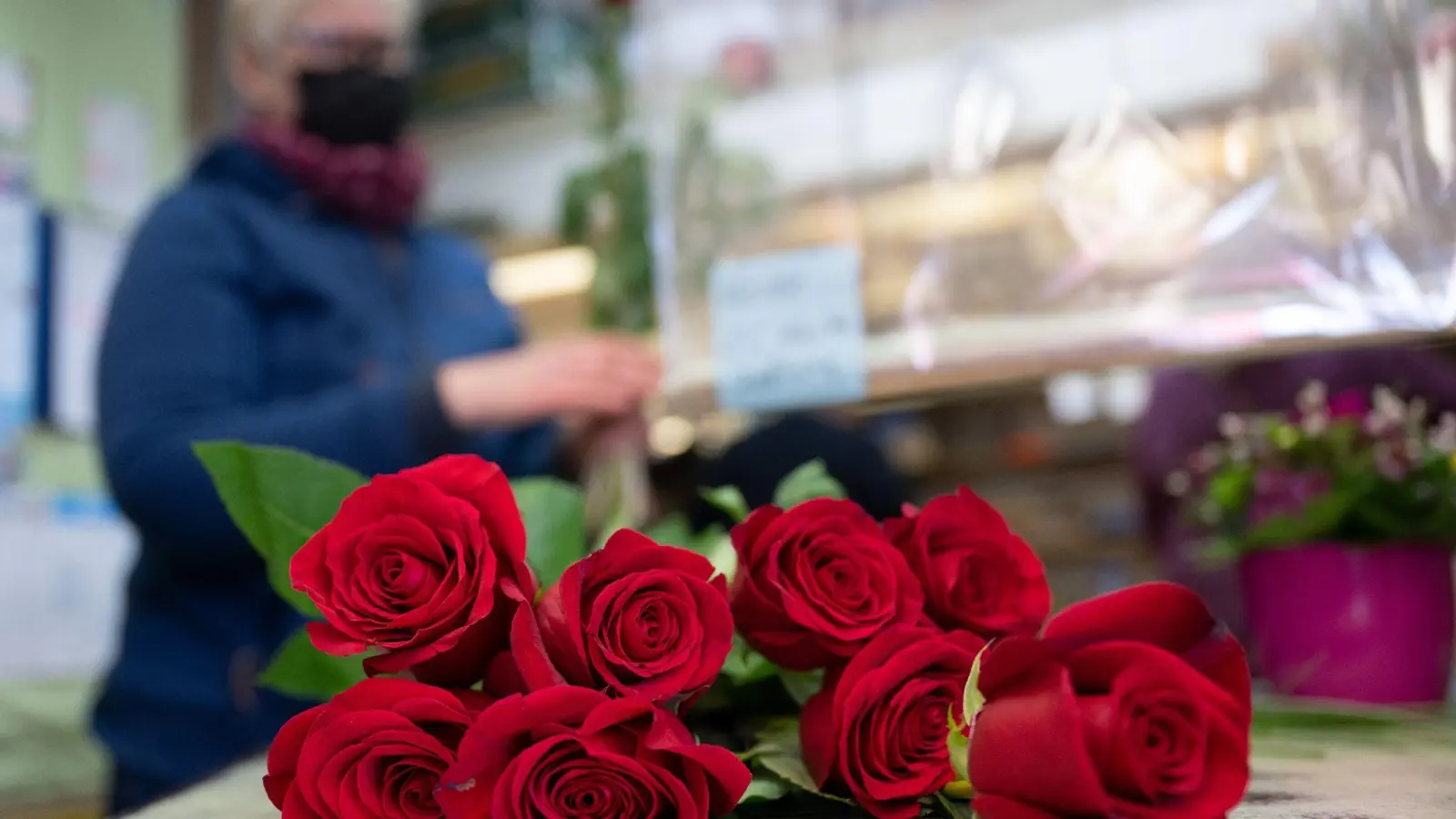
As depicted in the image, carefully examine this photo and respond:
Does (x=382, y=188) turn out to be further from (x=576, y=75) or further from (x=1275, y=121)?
(x=1275, y=121)

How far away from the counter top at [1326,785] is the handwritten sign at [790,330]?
11.8 inches

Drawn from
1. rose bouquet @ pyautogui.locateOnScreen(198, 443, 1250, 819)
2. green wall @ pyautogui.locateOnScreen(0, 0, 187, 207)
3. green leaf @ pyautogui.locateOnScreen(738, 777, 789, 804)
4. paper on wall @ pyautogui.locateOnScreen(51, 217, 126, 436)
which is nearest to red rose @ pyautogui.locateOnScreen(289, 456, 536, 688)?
rose bouquet @ pyautogui.locateOnScreen(198, 443, 1250, 819)

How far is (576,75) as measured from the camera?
1097 millimetres

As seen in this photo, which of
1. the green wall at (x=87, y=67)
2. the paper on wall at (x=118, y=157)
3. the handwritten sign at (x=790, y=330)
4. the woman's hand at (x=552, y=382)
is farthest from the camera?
the paper on wall at (x=118, y=157)

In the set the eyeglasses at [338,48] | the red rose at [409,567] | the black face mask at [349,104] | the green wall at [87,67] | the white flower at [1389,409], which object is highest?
the green wall at [87,67]

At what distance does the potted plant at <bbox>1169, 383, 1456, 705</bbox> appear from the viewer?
742 millimetres

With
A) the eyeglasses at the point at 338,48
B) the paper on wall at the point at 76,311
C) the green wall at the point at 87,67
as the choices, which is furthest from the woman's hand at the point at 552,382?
the green wall at the point at 87,67

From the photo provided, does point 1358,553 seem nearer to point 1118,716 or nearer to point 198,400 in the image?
point 1118,716

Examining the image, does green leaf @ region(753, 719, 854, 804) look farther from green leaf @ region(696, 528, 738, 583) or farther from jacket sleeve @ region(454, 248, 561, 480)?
jacket sleeve @ region(454, 248, 561, 480)

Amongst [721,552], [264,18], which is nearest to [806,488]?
[721,552]

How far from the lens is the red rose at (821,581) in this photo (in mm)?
405

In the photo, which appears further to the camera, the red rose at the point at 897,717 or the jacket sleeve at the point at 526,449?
the jacket sleeve at the point at 526,449

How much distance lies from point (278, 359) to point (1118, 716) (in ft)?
2.70

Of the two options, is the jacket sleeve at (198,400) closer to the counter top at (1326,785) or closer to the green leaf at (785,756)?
the counter top at (1326,785)
